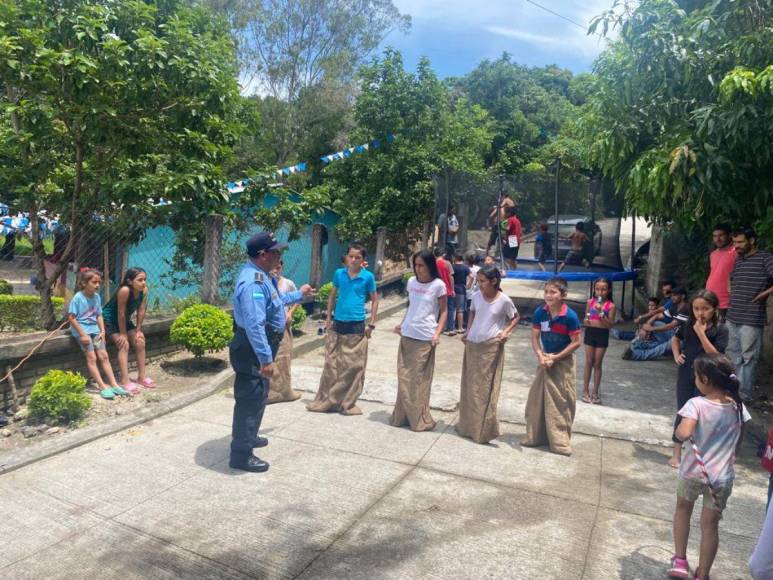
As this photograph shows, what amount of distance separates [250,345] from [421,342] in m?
1.71

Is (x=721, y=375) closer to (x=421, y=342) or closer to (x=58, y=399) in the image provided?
(x=421, y=342)

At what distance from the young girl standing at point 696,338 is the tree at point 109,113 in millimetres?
5370

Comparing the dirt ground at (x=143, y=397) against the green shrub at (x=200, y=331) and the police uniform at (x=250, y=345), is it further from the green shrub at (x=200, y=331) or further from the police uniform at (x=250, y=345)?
the police uniform at (x=250, y=345)

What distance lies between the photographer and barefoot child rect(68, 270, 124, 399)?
588 centimetres

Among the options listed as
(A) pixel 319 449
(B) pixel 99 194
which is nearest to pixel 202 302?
(B) pixel 99 194

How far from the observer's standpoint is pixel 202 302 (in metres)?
8.18

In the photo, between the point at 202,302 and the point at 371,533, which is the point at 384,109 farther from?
the point at 371,533

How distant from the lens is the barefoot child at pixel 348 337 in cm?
588

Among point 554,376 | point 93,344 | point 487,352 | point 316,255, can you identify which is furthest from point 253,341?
point 316,255

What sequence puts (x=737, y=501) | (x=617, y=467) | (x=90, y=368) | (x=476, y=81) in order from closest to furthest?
(x=737, y=501)
(x=617, y=467)
(x=90, y=368)
(x=476, y=81)

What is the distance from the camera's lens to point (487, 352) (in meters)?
5.25

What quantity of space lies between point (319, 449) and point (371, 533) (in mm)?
1421

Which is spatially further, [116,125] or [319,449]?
[116,125]

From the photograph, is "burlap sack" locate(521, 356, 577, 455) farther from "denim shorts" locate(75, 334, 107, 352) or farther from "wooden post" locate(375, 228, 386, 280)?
"wooden post" locate(375, 228, 386, 280)
